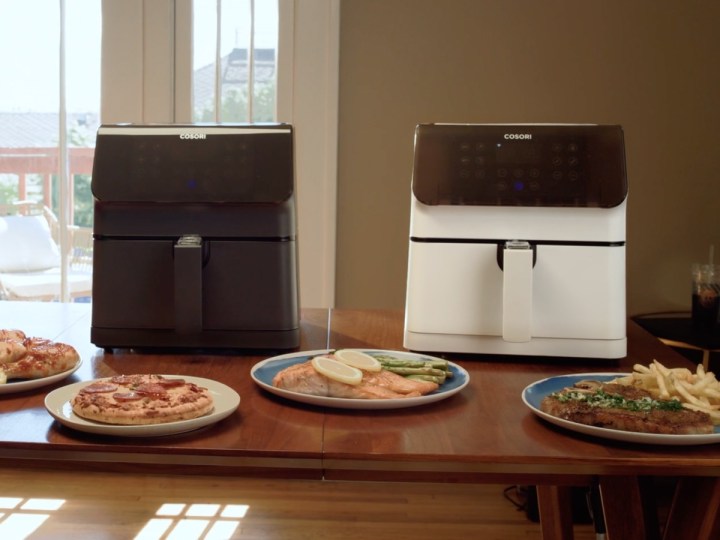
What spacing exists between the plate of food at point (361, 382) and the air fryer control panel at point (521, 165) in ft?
1.14

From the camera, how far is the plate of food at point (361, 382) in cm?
107

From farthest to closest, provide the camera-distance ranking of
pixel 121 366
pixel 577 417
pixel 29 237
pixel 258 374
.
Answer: pixel 29 237 < pixel 121 366 < pixel 258 374 < pixel 577 417

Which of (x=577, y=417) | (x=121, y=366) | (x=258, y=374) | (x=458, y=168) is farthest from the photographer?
(x=458, y=168)

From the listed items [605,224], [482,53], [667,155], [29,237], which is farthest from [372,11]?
[605,224]

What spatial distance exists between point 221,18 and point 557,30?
124 cm

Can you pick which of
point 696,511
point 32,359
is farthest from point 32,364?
point 696,511

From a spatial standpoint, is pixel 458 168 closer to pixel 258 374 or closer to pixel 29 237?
pixel 258 374

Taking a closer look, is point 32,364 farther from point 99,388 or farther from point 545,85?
point 545,85

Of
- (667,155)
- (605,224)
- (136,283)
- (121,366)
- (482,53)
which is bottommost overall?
(121,366)

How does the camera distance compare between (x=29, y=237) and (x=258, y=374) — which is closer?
(x=258, y=374)

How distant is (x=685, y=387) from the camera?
1.06 m

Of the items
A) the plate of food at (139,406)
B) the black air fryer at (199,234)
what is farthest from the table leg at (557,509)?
the plate of food at (139,406)

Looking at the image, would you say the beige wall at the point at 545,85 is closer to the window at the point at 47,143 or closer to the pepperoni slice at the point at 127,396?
the window at the point at 47,143

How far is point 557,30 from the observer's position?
9.88ft
